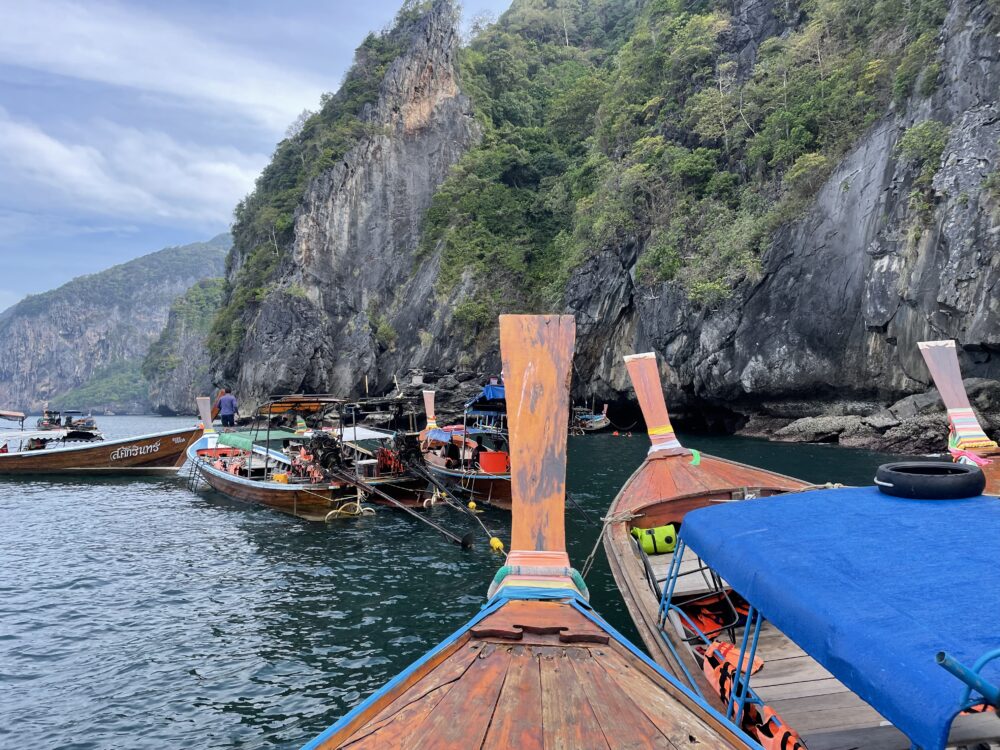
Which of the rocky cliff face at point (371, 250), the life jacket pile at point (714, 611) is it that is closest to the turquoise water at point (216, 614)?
the life jacket pile at point (714, 611)

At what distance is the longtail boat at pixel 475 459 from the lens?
1556 cm

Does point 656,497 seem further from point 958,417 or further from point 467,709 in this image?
point 467,709

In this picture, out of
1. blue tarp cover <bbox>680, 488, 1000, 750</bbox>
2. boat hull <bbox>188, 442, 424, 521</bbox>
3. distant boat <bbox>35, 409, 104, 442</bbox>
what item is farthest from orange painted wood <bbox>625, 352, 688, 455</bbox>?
distant boat <bbox>35, 409, 104, 442</bbox>

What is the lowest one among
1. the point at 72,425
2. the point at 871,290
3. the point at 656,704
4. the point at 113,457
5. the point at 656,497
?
the point at 113,457

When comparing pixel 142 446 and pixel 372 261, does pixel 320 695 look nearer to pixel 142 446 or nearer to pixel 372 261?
pixel 142 446

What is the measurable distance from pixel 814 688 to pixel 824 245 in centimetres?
2612

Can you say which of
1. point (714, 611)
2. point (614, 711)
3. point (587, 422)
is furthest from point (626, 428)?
point (614, 711)

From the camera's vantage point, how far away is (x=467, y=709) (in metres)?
2.47

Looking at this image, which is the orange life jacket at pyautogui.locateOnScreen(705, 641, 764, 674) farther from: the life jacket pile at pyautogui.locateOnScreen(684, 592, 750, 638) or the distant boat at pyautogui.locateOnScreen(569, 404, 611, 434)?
the distant boat at pyautogui.locateOnScreen(569, 404, 611, 434)

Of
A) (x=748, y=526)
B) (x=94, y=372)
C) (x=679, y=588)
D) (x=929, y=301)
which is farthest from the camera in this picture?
(x=94, y=372)

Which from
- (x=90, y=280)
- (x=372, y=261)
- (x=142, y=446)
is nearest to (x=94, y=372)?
(x=90, y=280)

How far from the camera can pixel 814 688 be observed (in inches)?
170

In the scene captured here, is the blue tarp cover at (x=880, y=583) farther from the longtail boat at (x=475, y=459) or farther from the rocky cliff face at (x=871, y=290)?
the rocky cliff face at (x=871, y=290)

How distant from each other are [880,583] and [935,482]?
4.33ft
